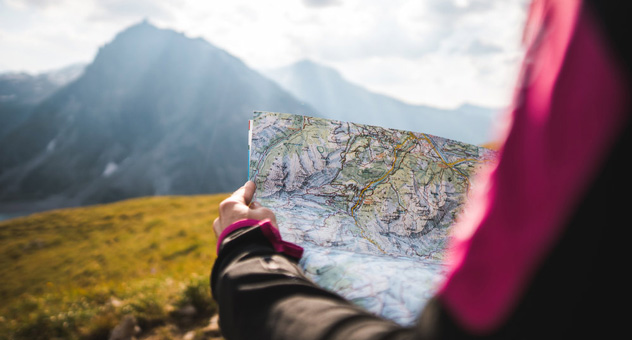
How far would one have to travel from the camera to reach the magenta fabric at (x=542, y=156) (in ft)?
1.14

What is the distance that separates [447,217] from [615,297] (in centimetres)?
151

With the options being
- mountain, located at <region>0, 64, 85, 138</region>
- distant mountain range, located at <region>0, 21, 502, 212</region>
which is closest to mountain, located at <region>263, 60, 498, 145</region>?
distant mountain range, located at <region>0, 21, 502, 212</region>

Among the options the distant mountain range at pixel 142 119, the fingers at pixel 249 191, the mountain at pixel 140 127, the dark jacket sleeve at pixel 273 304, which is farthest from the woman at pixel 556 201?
the mountain at pixel 140 127

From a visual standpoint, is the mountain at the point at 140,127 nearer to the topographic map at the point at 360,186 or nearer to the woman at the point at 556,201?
the topographic map at the point at 360,186

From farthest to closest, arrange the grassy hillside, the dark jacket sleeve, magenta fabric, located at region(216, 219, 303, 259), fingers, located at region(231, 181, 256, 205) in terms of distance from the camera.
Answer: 1. the grassy hillside
2. fingers, located at region(231, 181, 256, 205)
3. magenta fabric, located at region(216, 219, 303, 259)
4. the dark jacket sleeve

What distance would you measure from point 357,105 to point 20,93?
11379cm

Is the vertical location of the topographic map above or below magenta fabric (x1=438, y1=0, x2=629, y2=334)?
below

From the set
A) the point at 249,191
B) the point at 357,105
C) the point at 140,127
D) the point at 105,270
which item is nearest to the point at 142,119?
the point at 140,127

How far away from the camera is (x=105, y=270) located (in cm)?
483

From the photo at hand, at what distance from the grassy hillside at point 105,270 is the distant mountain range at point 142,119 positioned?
70.6 meters

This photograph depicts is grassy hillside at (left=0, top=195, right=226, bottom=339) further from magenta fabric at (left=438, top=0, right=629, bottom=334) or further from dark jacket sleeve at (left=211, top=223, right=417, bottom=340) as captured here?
magenta fabric at (left=438, top=0, right=629, bottom=334)

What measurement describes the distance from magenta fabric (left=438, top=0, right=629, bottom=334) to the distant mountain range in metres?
78.2

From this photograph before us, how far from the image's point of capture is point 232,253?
1.03 metres

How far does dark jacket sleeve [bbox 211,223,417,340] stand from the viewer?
64 centimetres
